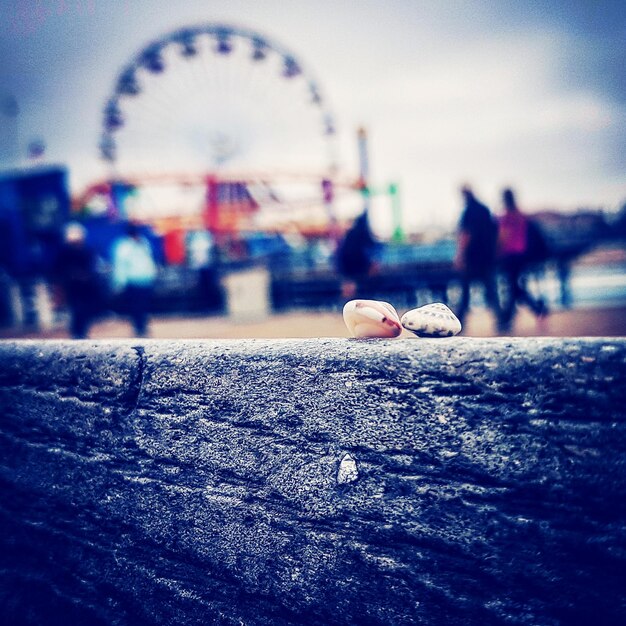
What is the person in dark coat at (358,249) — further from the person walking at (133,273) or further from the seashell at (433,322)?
the seashell at (433,322)

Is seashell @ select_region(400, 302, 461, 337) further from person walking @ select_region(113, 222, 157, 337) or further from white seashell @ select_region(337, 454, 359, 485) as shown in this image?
person walking @ select_region(113, 222, 157, 337)

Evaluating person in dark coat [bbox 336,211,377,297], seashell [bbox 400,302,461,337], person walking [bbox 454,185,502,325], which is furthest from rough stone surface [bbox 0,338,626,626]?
person in dark coat [bbox 336,211,377,297]

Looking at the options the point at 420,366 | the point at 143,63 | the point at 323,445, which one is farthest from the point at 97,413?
the point at 143,63

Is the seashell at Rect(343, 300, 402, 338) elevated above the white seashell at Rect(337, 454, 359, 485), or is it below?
above

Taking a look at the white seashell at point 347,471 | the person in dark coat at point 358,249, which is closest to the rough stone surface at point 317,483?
the white seashell at point 347,471

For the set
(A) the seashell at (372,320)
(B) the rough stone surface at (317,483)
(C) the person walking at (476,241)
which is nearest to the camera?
(B) the rough stone surface at (317,483)

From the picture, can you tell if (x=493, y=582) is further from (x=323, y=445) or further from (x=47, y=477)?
(x=47, y=477)

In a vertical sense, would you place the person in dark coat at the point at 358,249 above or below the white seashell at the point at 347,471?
above
